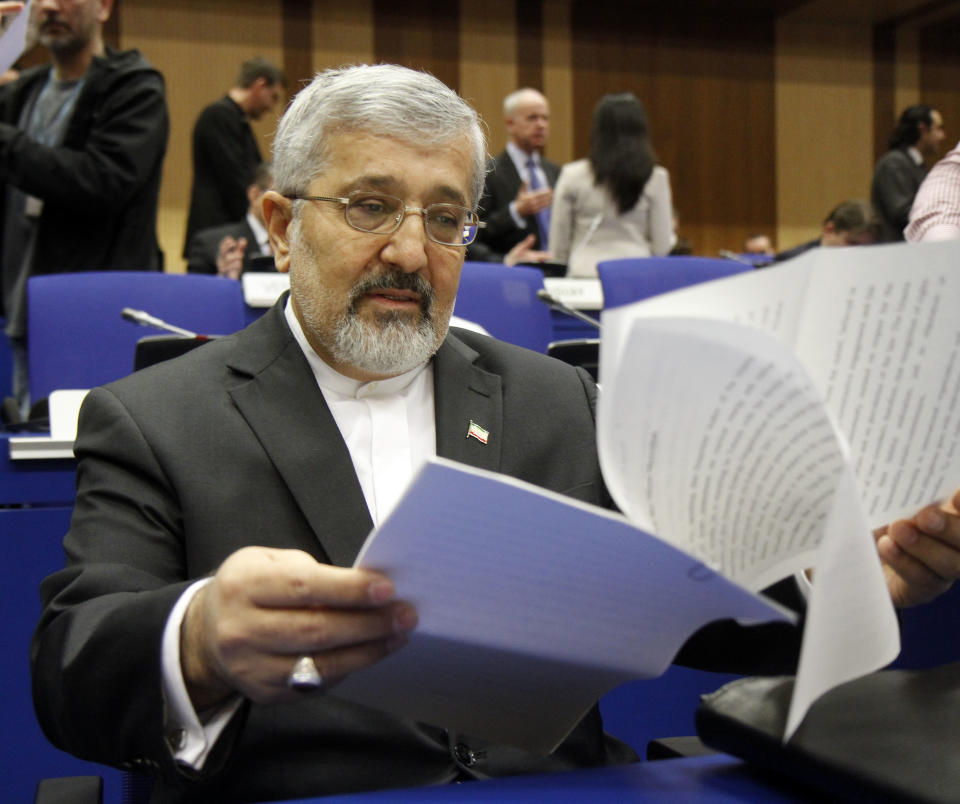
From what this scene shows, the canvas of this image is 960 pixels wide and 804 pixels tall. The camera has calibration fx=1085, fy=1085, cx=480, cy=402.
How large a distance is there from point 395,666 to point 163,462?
1.75 feet

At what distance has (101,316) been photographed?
2863 millimetres

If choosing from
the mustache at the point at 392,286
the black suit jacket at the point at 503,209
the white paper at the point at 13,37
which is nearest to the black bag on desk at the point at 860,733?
the mustache at the point at 392,286

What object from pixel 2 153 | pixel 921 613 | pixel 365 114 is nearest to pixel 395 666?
pixel 365 114

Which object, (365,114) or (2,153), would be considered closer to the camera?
(365,114)

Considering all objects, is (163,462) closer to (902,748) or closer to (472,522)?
(472,522)

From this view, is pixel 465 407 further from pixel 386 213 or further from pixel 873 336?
pixel 873 336

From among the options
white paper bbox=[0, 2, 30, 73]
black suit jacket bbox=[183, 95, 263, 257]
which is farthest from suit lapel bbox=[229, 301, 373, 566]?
black suit jacket bbox=[183, 95, 263, 257]

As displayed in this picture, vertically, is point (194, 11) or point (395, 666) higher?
point (194, 11)

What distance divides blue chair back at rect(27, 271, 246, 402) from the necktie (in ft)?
9.69

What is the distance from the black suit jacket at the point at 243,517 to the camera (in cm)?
96

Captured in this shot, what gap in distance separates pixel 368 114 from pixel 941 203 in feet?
5.60

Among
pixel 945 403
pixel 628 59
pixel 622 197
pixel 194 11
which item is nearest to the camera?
pixel 945 403

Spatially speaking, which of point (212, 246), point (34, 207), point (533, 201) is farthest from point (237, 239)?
point (34, 207)

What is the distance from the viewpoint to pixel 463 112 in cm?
140
